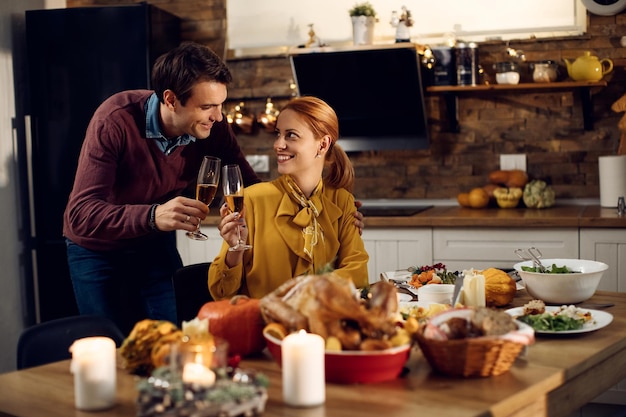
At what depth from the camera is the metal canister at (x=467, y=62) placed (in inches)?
172

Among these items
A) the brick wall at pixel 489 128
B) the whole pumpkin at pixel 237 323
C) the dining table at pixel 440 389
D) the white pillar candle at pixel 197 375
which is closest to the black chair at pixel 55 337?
the dining table at pixel 440 389

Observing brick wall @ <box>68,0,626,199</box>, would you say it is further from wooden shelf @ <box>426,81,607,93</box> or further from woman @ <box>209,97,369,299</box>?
woman @ <box>209,97,369,299</box>

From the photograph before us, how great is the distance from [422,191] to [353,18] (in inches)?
40.3

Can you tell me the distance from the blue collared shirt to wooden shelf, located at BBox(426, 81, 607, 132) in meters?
1.92

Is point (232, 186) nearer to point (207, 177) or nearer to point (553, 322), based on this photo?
point (207, 177)

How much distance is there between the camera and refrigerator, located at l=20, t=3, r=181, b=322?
4418 mm

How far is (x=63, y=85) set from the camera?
4500 millimetres

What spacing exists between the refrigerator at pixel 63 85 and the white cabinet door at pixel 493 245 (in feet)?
5.66

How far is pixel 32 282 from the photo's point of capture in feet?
15.5

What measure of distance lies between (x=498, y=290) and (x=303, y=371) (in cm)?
93

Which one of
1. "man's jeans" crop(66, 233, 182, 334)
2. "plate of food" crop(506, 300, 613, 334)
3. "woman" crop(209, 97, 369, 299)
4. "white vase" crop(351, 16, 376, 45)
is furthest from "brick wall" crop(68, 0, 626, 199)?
"plate of food" crop(506, 300, 613, 334)

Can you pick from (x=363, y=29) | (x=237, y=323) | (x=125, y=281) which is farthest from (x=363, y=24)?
(x=237, y=323)

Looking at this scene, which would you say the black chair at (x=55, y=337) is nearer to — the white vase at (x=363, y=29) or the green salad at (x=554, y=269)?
the green salad at (x=554, y=269)

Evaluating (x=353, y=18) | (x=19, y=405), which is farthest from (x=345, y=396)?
(x=353, y=18)
